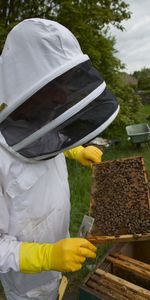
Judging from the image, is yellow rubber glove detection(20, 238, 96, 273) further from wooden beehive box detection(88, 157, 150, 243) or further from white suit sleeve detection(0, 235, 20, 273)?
wooden beehive box detection(88, 157, 150, 243)

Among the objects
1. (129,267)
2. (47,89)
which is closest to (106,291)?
(129,267)

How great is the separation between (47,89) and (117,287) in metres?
1.41

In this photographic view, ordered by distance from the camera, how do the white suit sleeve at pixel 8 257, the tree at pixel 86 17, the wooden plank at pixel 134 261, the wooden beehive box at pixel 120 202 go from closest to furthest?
1. the white suit sleeve at pixel 8 257
2. the wooden beehive box at pixel 120 202
3. the wooden plank at pixel 134 261
4. the tree at pixel 86 17

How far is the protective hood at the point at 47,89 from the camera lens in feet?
Result: 4.93

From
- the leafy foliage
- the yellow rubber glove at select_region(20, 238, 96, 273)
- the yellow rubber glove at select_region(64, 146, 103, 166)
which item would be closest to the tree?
the yellow rubber glove at select_region(64, 146, 103, 166)

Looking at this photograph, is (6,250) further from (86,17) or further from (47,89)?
(86,17)

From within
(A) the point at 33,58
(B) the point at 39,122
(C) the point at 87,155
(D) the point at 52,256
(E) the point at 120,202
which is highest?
(A) the point at 33,58

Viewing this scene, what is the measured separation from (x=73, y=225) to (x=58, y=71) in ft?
10.7

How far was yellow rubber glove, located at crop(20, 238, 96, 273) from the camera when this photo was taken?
1.78 m

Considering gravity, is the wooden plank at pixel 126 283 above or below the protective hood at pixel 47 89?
below

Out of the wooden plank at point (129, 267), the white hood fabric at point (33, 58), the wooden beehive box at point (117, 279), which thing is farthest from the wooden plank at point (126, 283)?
the white hood fabric at point (33, 58)

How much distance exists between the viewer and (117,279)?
210cm

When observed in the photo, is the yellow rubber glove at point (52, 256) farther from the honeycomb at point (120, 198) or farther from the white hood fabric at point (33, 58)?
the white hood fabric at point (33, 58)

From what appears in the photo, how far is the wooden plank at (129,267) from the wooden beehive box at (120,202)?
300 millimetres
